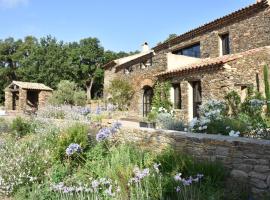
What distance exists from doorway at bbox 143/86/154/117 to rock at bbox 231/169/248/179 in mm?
14617

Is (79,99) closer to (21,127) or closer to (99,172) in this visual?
(21,127)

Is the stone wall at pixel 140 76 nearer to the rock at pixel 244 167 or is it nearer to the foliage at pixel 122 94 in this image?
the foliage at pixel 122 94

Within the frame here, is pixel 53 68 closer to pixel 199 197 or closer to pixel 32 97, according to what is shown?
pixel 32 97

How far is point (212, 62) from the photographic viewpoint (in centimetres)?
1412

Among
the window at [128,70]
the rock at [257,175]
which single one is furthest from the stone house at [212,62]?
the rock at [257,175]

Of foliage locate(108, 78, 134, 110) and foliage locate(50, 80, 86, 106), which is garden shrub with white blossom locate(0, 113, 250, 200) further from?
foliage locate(50, 80, 86, 106)

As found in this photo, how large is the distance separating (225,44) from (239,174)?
1338 centimetres

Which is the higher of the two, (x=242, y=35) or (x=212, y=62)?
(x=242, y=35)

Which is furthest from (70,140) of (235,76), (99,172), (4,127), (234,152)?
(235,76)

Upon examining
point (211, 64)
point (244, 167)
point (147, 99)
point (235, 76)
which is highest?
point (211, 64)

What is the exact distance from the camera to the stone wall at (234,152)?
475 cm

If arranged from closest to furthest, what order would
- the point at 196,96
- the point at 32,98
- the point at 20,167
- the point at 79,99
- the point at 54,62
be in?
the point at 20,167, the point at 196,96, the point at 32,98, the point at 79,99, the point at 54,62

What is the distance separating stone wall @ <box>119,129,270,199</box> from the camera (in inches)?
187

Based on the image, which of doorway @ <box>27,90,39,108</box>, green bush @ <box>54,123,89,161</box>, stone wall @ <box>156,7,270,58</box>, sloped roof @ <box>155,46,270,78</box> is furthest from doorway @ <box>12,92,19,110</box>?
green bush @ <box>54,123,89,161</box>
